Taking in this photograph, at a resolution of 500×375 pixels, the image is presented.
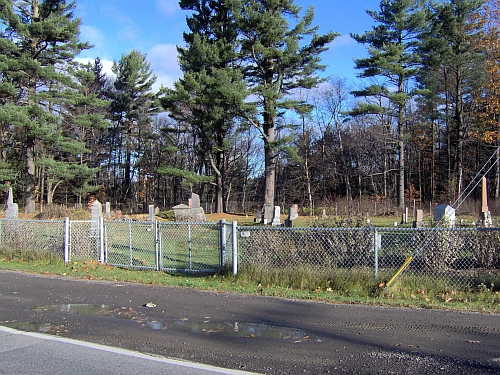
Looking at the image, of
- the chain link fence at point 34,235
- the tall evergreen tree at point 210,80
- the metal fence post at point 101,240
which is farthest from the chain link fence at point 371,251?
the tall evergreen tree at point 210,80

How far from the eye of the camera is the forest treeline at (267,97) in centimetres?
3170

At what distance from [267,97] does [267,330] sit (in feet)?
90.2

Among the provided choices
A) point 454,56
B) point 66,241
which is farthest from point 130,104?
point 66,241

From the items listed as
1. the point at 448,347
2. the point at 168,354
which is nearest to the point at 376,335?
the point at 448,347

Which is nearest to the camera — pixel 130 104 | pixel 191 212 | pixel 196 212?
pixel 196 212

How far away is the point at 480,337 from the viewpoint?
5574mm

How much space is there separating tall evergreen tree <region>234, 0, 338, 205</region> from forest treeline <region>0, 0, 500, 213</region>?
0.33ft

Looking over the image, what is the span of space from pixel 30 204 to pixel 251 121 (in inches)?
722

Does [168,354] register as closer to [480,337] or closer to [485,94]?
[480,337]

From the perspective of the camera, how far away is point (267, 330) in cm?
606

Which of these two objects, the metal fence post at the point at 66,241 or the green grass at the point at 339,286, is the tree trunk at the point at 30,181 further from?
the green grass at the point at 339,286

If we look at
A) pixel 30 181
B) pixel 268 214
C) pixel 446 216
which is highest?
pixel 30 181

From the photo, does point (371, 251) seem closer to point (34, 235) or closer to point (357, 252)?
point (357, 252)

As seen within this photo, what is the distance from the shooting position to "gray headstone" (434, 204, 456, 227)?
9773 mm
